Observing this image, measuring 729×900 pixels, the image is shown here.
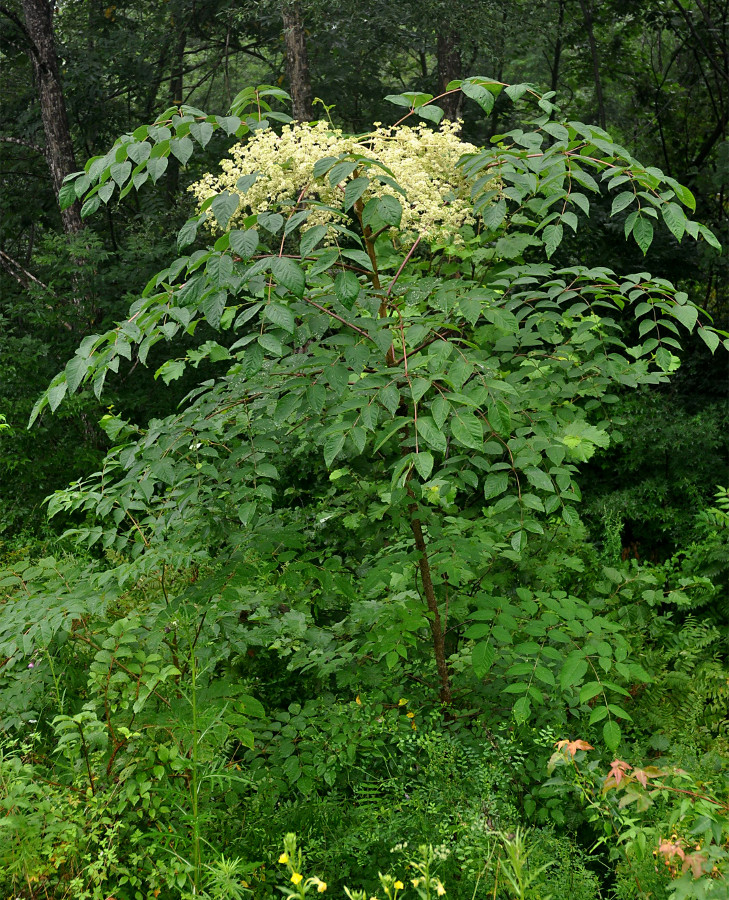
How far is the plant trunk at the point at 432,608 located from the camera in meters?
2.41

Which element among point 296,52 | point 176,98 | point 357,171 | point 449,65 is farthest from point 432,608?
point 176,98

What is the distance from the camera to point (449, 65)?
26.9 feet

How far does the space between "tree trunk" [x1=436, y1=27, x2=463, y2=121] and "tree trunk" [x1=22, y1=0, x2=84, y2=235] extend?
3.99 m

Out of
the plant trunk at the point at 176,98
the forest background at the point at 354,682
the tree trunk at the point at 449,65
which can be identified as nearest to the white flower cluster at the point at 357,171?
the forest background at the point at 354,682

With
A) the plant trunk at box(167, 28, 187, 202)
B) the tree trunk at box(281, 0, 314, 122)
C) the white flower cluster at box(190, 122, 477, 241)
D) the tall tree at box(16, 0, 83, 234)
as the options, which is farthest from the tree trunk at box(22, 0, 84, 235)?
the white flower cluster at box(190, 122, 477, 241)

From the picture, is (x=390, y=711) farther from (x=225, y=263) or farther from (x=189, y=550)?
(x=225, y=263)

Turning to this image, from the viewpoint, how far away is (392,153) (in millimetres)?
2090

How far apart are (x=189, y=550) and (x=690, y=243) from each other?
6.13 metres

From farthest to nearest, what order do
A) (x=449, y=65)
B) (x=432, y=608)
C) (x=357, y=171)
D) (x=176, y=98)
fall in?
(x=176, y=98) → (x=449, y=65) → (x=432, y=608) → (x=357, y=171)

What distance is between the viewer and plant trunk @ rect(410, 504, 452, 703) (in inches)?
94.9

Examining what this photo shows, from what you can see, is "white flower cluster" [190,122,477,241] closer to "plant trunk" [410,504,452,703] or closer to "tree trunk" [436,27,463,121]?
"plant trunk" [410,504,452,703]

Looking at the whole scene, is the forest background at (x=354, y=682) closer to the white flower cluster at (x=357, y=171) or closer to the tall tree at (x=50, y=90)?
the white flower cluster at (x=357, y=171)

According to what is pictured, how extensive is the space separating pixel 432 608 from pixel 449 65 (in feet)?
24.6

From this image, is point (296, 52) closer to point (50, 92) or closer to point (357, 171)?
point (50, 92)
